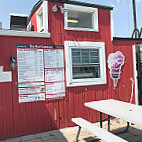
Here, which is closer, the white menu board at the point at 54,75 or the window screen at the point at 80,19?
the white menu board at the point at 54,75

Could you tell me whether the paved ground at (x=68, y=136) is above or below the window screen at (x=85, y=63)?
below

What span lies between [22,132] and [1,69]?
183cm

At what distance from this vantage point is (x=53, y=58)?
4.73m

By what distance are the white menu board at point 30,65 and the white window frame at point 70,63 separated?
2.69ft

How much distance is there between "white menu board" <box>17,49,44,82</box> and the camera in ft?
14.3

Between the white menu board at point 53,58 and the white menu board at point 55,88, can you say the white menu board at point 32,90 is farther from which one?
the white menu board at point 53,58

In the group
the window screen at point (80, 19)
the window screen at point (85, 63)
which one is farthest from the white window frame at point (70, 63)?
the window screen at point (80, 19)

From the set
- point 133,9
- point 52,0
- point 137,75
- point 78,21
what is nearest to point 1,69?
point 52,0

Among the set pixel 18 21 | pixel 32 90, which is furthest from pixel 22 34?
pixel 18 21

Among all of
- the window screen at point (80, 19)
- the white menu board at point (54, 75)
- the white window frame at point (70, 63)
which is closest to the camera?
the white menu board at point (54, 75)

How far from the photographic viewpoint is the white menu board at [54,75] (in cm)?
466

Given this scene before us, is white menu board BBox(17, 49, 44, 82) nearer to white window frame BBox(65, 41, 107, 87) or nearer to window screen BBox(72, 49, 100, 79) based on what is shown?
white window frame BBox(65, 41, 107, 87)

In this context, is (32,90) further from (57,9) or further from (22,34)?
(57,9)

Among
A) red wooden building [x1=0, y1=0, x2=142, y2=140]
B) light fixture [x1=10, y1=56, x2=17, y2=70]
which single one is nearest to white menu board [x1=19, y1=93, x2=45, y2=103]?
red wooden building [x1=0, y1=0, x2=142, y2=140]
